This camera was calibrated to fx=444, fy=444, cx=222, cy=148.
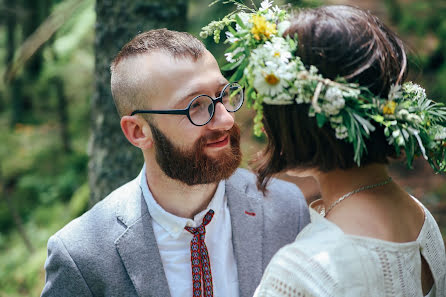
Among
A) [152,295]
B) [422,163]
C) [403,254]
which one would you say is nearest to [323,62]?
[403,254]

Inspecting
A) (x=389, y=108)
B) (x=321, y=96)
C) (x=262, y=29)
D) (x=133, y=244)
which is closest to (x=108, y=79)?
(x=133, y=244)

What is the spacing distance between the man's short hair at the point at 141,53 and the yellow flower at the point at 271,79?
0.84 m

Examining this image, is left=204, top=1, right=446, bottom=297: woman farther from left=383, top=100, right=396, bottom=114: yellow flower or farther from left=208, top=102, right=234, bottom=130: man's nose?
left=208, top=102, right=234, bottom=130: man's nose

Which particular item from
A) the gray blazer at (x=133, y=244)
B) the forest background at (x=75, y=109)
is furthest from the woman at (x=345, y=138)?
the gray blazer at (x=133, y=244)

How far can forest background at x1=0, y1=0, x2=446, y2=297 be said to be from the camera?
3.29 m

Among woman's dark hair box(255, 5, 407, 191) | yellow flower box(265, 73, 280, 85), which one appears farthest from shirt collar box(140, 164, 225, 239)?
yellow flower box(265, 73, 280, 85)

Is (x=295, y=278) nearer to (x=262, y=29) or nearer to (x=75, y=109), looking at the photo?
(x=262, y=29)

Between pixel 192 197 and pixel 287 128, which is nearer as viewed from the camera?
pixel 287 128

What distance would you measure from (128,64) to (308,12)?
117 centimetres

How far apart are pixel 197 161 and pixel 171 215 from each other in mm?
320

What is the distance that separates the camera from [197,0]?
4359 millimetres

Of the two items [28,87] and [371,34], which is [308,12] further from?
[28,87]

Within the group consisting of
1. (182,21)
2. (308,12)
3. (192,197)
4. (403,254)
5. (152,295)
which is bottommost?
(152,295)

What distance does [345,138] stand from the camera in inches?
64.4
